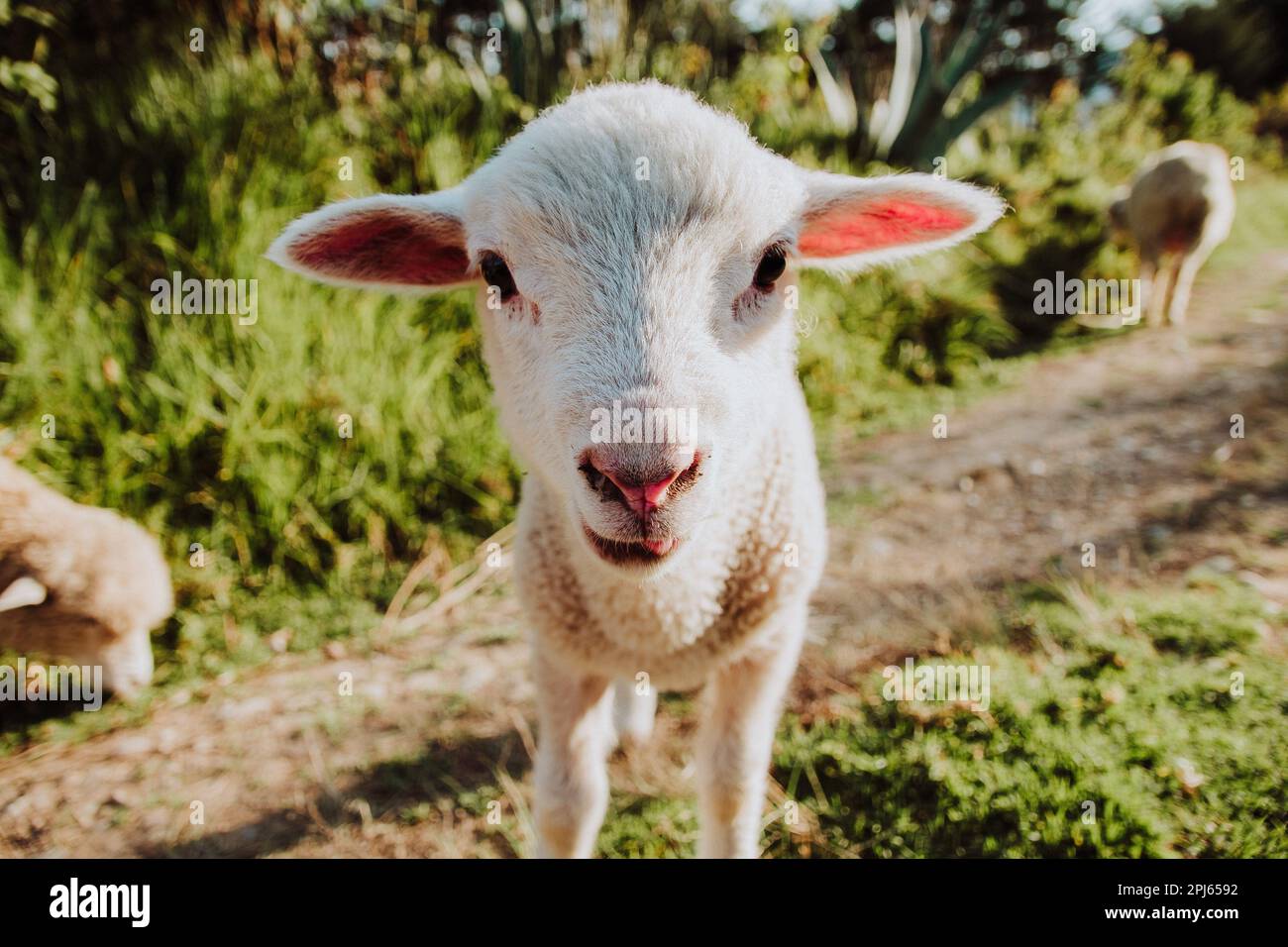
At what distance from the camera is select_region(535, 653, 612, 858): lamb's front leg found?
86.4 inches

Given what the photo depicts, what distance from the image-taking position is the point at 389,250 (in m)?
2.10

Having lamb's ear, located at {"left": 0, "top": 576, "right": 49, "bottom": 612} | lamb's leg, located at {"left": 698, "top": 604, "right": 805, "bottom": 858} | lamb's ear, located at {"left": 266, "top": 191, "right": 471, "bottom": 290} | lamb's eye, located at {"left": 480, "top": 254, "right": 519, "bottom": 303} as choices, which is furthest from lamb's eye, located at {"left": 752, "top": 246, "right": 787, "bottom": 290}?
lamb's ear, located at {"left": 0, "top": 576, "right": 49, "bottom": 612}

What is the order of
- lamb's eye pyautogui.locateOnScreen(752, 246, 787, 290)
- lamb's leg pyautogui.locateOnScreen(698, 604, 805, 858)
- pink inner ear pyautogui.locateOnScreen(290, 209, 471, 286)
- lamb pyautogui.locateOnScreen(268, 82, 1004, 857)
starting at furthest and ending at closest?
lamb's leg pyautogui.locateOnScreen(698, 604, 805, 858) < pink inner ear pyautogui.locateOnScreen(290, 209, 471, 286) < lamb's eye pyautogui.locateOnScreen(752, 246, 787, 290) < lamb pyautogui.locateOnScreen(268, 82, 1004, 857)

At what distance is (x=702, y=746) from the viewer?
2252 mm

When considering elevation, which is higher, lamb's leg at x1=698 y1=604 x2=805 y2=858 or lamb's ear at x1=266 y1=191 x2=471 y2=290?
lamb's ear at x1=266 y1=191 x2=471 y2=290

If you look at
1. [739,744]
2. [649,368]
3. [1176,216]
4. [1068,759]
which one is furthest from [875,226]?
[1176,216]

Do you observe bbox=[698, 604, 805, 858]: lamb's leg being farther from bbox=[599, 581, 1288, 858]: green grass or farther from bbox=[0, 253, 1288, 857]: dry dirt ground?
bbox=[0, 253, 1288, 857]: dry dirt ground

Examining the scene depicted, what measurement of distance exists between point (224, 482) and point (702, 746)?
2.82 metres

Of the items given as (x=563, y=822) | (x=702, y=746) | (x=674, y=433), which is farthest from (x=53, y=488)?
(x=674, y=433)

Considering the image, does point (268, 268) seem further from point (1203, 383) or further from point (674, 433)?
point (1203, 383)

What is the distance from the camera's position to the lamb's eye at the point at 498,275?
1.81m

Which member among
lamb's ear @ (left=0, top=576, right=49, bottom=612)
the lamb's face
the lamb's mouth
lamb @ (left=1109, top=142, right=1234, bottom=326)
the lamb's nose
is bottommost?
lamb's ear @ (left=0, top=576, right=49, bottom=612)

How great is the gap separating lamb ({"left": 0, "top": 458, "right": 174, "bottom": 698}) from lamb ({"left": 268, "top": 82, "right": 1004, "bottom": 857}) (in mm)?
1875

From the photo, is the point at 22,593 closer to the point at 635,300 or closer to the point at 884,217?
the point at 635,300
